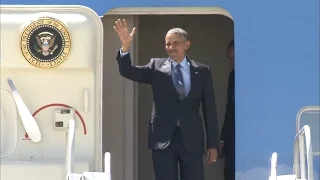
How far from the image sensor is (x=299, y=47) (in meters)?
4.21

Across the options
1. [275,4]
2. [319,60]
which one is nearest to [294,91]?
[319,60]

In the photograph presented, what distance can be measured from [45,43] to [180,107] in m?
Result: 0.88

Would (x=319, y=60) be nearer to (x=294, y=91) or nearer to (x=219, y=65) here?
(x=294, y=91)

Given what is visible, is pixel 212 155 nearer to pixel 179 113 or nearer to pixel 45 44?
pixel 179 113

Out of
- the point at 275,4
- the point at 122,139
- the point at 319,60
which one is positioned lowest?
the point at 122,139

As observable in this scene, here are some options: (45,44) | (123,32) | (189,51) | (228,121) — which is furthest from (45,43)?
(189,51)

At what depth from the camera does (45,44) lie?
13.6 ft

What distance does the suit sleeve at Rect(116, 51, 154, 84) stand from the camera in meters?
4.18

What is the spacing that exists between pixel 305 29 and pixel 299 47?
0.11 metres

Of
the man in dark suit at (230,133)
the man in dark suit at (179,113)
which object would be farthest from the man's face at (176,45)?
the man in dark suit at (230,133)

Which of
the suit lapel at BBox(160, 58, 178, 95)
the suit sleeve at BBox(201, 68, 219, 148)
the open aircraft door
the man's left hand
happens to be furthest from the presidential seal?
the man's left hand

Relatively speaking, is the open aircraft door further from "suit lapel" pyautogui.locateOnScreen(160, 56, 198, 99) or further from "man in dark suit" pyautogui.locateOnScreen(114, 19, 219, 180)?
"suit lapel" pyautogui.locateOnScreen(160, 56, 198, 99)

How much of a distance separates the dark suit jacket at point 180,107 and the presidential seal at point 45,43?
1.21 feet

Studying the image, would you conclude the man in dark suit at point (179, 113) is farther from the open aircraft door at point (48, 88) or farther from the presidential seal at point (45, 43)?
the presidential seal at point (45, 43)
